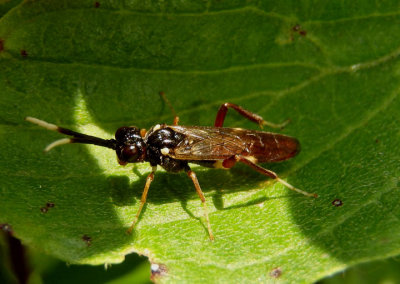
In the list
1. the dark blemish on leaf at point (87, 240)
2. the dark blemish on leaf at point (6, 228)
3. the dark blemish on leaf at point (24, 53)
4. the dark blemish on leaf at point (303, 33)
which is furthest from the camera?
the dark blemish on leaf at point (303, 33)

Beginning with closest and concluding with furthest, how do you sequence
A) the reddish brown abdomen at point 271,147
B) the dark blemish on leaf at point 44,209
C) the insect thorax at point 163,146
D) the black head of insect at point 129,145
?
the dark blemish on leaf at point 44,209 < the black head of insect at point 129,145 < the reddish brown abdomen at point 271,147 < the insect thorax at point 163,146

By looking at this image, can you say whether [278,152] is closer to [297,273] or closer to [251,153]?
[251,153]

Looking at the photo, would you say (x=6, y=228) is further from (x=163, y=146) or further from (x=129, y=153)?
(x=163, y=146)

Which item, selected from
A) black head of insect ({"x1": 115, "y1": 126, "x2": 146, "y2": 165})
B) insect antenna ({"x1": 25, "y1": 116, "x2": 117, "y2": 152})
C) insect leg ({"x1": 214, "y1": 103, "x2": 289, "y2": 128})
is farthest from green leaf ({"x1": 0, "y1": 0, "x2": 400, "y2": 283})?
insect antenna ({"x1": 25, "y1": 116, "x2": 117, "y2": 152})

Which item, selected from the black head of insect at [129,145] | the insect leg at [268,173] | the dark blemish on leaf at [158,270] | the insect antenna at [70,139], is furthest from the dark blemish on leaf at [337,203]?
the insect antenna at [70,139]

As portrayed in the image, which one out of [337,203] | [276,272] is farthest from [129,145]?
[337,203]

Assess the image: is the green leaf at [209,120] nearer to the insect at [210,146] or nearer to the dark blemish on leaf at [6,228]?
the dark blemish on leaf at [6,228]
